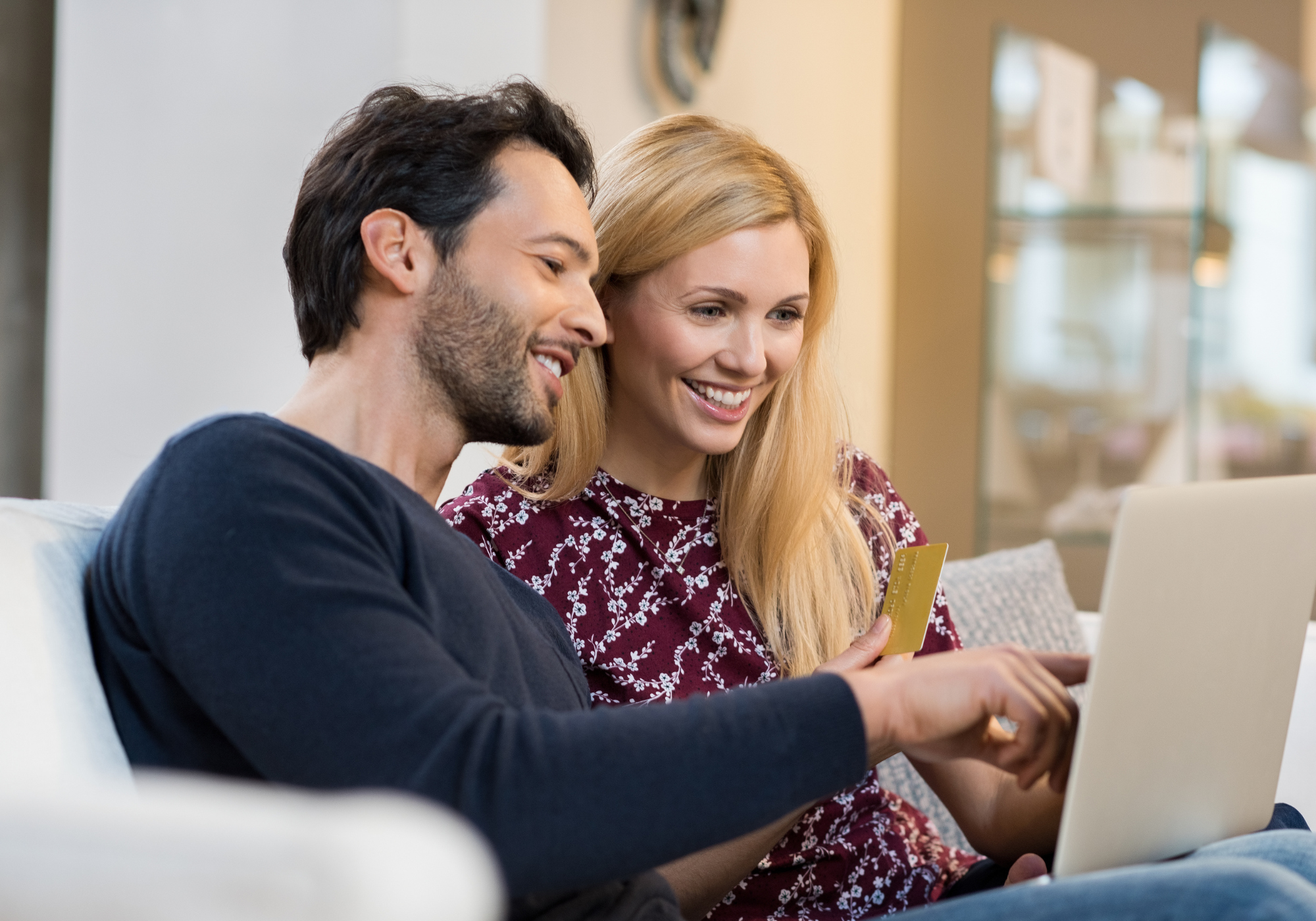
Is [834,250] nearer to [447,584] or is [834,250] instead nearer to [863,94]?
[447,584]

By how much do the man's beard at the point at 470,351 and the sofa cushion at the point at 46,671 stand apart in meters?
0.32

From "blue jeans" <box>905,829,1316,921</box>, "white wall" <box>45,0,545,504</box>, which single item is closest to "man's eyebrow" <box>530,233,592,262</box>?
"blue jeans" <box>905,829,1316,921</box>

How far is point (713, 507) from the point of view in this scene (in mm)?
1528

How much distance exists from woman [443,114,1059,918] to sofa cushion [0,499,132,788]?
0.52 m

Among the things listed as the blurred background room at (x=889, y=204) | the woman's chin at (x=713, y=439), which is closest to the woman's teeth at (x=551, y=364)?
the woman's chin at (x=713, y=439)

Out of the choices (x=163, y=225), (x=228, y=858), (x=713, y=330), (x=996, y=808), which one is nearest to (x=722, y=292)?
(x=713, y=330)

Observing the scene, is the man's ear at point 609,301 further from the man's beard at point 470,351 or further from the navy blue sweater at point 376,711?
the navy blue sweater at point 376,711

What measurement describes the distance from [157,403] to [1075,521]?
200cm

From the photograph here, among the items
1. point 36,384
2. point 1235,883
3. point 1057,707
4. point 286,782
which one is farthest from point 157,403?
point 1235,883

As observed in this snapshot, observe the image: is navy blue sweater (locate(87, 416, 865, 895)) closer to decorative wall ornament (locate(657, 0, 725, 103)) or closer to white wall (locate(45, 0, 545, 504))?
white wall (locate(45, 0, 545, 504))

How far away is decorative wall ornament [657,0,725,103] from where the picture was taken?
2391 millimetres

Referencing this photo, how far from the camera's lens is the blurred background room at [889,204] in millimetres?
2166

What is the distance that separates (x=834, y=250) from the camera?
1631 millimetres

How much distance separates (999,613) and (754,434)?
506 millimetres
